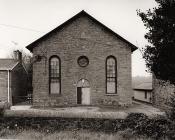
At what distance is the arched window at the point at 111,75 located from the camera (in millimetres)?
26328

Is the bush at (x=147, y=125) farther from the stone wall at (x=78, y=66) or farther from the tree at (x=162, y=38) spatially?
the stone wall at (x=78, y=66)

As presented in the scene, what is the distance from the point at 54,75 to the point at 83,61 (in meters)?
3.21

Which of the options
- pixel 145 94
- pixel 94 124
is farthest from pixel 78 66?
pixel 145 94

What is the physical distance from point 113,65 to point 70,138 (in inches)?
550

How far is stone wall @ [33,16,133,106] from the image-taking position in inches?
1026

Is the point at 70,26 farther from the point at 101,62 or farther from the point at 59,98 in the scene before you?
the point at 59,98

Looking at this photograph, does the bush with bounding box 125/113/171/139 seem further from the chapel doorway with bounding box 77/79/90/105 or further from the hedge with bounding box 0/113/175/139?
the chapel doorway with bounding box 77/79/90/105

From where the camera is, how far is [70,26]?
2631cm

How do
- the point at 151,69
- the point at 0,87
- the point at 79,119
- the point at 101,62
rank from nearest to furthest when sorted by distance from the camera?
the point at 79,119, the point at 151,69, the point at 101,62, the point at 0,87

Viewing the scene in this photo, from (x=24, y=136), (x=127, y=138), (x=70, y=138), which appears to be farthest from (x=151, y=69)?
(x=24, y=136)

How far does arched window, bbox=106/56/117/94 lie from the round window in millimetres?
2087

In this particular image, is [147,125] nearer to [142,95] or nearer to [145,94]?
[145,94]

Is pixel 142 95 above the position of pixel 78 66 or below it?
below

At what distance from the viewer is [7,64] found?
32.7 m
